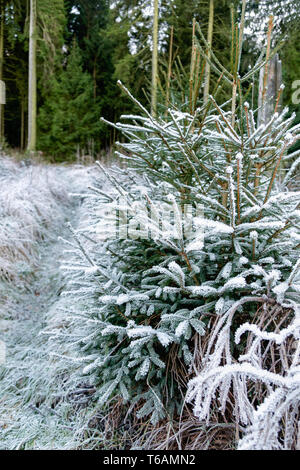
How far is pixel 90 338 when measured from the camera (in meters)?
1.38

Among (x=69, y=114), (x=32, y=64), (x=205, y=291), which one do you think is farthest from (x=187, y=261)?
(x=69, y=114)

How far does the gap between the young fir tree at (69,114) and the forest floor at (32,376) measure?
9.55 m

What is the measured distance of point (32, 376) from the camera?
5.94ft

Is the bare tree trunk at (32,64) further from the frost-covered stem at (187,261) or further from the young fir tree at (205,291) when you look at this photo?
the frost-covered stem at (187,261)

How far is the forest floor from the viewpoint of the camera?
1404 millimetres

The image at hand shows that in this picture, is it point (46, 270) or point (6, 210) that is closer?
point (46, 270)

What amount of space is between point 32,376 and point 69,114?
11.5 metres
